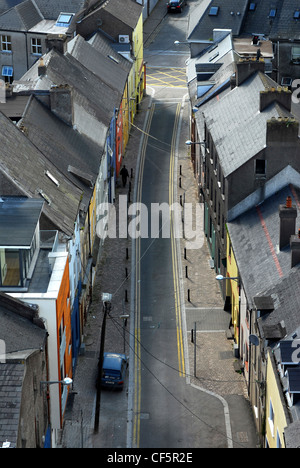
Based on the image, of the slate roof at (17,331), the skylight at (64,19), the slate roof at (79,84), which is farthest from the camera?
the skylight at (64,19)

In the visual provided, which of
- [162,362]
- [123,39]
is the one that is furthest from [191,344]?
[123,39]

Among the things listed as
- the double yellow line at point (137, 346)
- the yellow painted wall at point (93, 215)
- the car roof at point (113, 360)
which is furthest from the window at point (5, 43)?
the car roof at point (113, 360)

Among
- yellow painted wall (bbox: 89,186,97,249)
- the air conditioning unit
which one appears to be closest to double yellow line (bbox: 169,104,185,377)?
yellow painted wall (bbox: 89,186,97,249)

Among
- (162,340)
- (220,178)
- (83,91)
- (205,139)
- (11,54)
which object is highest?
(11,54)

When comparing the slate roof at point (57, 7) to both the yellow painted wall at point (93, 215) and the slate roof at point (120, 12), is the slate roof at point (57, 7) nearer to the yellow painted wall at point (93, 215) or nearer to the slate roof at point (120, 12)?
the slate roof at point (120, 12)

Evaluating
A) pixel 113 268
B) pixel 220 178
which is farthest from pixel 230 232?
pixel 113 268

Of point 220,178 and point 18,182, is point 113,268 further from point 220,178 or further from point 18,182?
point 18,182
